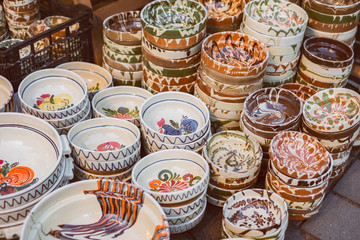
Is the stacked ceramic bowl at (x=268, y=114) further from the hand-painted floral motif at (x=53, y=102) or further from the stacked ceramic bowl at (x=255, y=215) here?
the hand-painted floral motif at (x=53, y=102)

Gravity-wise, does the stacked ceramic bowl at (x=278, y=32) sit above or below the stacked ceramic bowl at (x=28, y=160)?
above

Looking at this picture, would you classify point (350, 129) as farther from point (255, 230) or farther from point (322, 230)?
point (255, 230)

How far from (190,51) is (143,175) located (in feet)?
2.73

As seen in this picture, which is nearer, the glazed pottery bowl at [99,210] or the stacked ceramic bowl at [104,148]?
the glazed pottery bowl at [99,210]

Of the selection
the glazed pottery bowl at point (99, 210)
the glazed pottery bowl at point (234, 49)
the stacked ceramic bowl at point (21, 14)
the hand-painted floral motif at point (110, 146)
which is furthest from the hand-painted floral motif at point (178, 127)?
the stacked ceramic bowl at point (21, 14)

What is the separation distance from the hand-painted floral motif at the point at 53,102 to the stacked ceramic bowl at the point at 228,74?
83 cm

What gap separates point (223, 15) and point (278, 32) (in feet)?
1.93

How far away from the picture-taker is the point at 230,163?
8.18 ft

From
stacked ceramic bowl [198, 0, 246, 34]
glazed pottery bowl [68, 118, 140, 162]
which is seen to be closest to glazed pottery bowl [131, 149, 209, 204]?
glazed pottery bowl [68, 118, 140, 162]

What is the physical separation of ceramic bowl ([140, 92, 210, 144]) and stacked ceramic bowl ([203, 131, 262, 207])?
6.4 inches

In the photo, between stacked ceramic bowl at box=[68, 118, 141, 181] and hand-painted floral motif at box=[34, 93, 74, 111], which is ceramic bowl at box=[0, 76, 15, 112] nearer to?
hand-painted floral motif at box=[34, 93, 74, 111]

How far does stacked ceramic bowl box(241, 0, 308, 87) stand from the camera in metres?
2.61

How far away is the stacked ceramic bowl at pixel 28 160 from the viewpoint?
6.33ft

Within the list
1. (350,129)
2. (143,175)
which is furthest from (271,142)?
(143,175)
